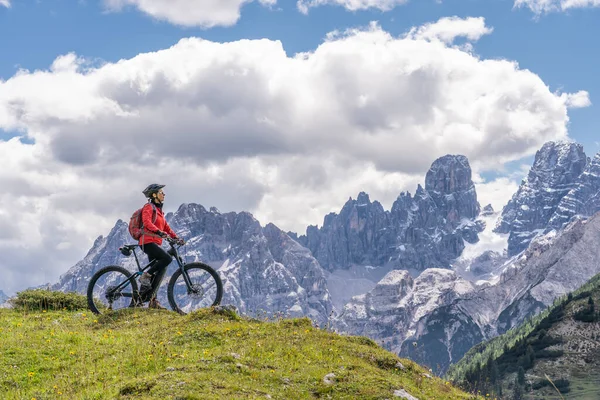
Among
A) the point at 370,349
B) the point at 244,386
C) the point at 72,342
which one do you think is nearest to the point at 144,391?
the point at 244,386

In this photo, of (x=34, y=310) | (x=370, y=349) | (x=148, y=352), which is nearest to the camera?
(x=148, y=352)

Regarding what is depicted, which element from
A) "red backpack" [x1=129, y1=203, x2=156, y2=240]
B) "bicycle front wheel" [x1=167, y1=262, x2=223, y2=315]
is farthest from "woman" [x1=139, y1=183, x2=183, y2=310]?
"bicycle front wheel" [x1=167, y1=262, x2=223, y2=315]

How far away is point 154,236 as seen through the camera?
22.9 meters

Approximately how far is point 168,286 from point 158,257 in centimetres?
117

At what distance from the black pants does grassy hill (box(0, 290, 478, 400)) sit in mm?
1912

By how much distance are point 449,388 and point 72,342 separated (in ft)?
38.0

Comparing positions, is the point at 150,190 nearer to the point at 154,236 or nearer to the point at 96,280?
the point at 154,236

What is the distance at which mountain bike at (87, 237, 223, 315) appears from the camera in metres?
23.2

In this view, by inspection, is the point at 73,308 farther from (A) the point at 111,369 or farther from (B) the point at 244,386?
(B) the point at 244,386

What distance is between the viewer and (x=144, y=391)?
13.1 metres

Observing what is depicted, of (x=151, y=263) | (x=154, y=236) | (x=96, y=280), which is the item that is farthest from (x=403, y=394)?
(x=96, y=280)

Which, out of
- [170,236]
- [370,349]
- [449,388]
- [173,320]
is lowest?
[449,388]

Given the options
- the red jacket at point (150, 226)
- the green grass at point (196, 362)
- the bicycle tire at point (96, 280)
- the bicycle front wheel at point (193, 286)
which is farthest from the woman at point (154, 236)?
the green grass at point (196, 362)

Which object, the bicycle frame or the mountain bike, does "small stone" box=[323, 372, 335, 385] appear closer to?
the mountain bike
